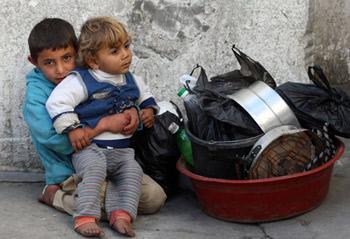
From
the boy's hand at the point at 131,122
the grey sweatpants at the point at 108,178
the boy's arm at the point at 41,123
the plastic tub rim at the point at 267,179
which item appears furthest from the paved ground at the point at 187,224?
the boy's hand at the point at 131,122

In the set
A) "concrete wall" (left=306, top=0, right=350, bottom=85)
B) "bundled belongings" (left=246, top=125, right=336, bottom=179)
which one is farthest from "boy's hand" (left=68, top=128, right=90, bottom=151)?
"concrete wall" (left=306, top=0, right=350, bottom=85)

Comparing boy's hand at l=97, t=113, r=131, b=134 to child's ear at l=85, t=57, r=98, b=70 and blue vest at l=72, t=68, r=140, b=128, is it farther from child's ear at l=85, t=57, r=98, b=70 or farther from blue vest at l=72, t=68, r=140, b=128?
child's ear at l=85, t=57, r=98, b=70

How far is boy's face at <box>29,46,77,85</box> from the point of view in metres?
3.89

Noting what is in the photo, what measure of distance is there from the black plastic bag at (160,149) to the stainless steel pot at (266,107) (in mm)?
484

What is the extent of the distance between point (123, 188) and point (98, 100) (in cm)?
50

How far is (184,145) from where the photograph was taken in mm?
3984

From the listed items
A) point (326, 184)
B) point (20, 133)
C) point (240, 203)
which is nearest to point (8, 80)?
point (20, 133)

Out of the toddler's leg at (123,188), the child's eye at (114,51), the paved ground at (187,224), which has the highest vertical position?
the child's eye at (114,51)

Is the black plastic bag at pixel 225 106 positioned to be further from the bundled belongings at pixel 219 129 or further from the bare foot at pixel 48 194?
the bare foot at pixel 48 194

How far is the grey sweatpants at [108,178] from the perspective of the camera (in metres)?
3.62

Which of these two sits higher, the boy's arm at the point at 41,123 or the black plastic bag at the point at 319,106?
the black plastic bag at the point at 319,106

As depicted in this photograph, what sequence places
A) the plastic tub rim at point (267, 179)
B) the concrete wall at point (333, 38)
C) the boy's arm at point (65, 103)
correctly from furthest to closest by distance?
the concrete wall at point (333, 38) → the boy's arm at point (65, 103) → the plastic tub rim at point (267, 179)

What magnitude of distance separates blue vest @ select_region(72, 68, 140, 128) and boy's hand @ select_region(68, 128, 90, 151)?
0.07 metres

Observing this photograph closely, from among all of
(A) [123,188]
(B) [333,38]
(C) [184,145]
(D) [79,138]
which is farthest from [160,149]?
(B) [333,38]
